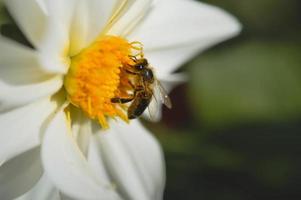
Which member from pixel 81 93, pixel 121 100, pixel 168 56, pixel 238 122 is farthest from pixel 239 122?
pixel 81 93

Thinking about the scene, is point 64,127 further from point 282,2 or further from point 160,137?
point 282,2

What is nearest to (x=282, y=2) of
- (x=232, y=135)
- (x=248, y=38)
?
(x=248, y=38)

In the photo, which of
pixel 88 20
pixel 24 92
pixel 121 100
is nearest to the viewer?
pixel 24 92

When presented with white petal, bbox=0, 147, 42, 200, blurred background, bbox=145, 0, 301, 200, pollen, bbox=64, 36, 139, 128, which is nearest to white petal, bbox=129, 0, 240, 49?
pollen, bbox=64, 36, 139, 128

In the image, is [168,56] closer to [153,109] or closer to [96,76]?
[153,109]

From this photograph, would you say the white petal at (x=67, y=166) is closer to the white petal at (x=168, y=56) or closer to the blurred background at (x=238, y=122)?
the white petal at (x=168, y=56)
